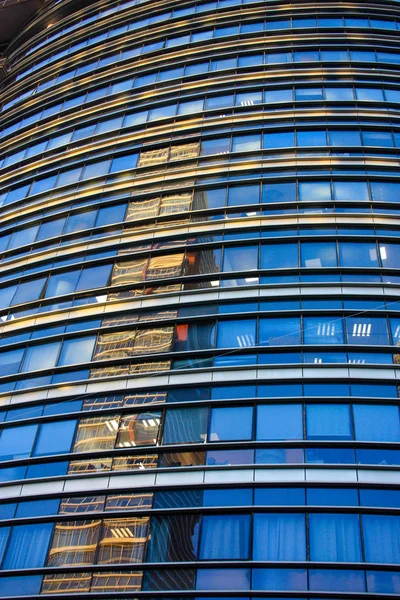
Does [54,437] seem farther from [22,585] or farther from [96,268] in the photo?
[96,268]

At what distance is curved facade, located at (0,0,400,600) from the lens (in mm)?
20109

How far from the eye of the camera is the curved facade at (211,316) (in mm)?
20109

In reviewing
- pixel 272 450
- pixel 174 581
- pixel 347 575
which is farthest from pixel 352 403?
pixel 174 581

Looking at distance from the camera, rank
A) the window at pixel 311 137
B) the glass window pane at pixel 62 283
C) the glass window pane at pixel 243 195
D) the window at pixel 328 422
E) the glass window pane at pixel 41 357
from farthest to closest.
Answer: the window at pixel 311 137 < the glass window pane at pixel 62 283 < the glass window pane at pixel 243 195 < the glass window pane at pixel 41 357 < the window at pixel 328 422

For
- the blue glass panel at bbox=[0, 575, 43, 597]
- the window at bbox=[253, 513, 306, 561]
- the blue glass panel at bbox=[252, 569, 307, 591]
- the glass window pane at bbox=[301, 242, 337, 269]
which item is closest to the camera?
the blue glass panel at bbox=[252, 569, 307, 591]

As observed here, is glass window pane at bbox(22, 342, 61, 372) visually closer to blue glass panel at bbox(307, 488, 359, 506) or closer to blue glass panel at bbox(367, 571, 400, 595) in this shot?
blue glass panel at bbox(307, 488, 359, 506)

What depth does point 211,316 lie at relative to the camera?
82.5 ft

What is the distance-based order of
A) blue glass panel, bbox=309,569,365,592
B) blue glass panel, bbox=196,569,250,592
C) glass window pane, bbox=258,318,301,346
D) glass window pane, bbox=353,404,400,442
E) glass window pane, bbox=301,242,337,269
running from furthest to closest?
glass window pane, bbox=301,242,337,269
glass window pane, bbox=258,318,301,346
glass window pane, bbox=353,404,400,442
blue glass panel, bbox=196,569,250,592
blue glass panel, bbox=309,569,365,592

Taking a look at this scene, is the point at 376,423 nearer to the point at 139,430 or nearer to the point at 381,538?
the point at 381,538

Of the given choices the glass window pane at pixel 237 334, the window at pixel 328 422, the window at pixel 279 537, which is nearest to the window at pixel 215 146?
the glass window pane at pixel 237 334

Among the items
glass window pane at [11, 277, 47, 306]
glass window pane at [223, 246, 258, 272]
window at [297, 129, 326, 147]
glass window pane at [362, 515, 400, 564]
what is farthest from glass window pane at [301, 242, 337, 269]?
glass window pane at [11, 277, 47, 306]

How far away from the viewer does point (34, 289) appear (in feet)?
99.0

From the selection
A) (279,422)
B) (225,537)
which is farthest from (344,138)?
(225,537)

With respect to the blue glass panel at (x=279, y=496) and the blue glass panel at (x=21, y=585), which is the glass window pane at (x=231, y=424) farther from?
the blue glass panel at (x=21, y=585)
